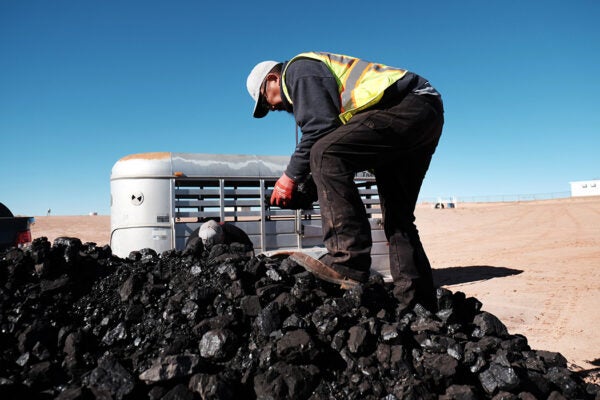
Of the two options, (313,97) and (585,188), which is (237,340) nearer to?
(313,97)

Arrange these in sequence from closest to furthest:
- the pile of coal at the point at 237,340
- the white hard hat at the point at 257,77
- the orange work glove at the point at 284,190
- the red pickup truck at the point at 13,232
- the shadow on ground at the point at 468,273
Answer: the pile of coal at the point at 237,340, the orange work glove at the point at 284,190, the white hard hat at the point at 257,77, the red pickup truck at the point at 13,232, the shadow on ground at the point at 468,273

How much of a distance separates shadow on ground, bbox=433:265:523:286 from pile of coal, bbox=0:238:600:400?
6.38 metres

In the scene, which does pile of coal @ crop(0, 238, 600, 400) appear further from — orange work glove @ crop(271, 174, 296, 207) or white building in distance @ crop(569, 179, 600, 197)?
white building in distance @ crop(569, 179, 600, 197)

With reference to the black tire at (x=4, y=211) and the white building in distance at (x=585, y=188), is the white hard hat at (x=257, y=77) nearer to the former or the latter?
the black tire at (x=4, y=211)

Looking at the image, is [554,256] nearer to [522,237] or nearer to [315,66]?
[522,237]

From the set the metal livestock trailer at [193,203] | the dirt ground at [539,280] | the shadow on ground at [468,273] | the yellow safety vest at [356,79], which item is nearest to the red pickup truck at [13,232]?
the metal livestock trailer at [193,203]

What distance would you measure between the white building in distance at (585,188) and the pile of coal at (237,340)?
244ft

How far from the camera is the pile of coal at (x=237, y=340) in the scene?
1.87m

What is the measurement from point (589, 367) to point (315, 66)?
3.32 m

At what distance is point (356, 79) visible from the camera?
8.55 ft

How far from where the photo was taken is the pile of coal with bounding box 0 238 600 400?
1871mm

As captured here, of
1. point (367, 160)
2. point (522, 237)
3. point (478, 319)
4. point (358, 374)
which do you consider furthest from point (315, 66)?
point (522, 237)

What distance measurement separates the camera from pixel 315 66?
2.61 metres

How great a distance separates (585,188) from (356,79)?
77005 mm
